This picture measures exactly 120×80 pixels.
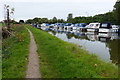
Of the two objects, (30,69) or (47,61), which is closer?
(30,69)

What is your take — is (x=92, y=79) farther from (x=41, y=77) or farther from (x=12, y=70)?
(x=12, y=70)

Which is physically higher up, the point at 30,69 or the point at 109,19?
the point at 109,19

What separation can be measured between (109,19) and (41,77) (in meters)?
69.8

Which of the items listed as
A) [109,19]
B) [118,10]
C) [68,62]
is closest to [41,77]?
[68,62]

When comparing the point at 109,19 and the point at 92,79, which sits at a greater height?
the point at 109,19

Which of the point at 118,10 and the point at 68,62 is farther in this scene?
the point at 118,10

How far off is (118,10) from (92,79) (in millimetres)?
54351

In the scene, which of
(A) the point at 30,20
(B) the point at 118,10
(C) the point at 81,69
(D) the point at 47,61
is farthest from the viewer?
(A) the point at 30,20

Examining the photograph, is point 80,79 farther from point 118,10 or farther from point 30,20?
point 30,20

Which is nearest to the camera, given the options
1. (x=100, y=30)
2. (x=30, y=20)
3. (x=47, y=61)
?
(x=47, y=61)

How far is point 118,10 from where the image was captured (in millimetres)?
61562

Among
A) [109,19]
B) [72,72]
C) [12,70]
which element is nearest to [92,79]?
[72,72]

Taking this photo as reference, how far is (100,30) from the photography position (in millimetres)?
65562

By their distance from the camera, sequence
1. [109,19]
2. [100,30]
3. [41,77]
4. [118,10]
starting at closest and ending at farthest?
[41,77] → [118,10] → [100,30] → [109,19]
